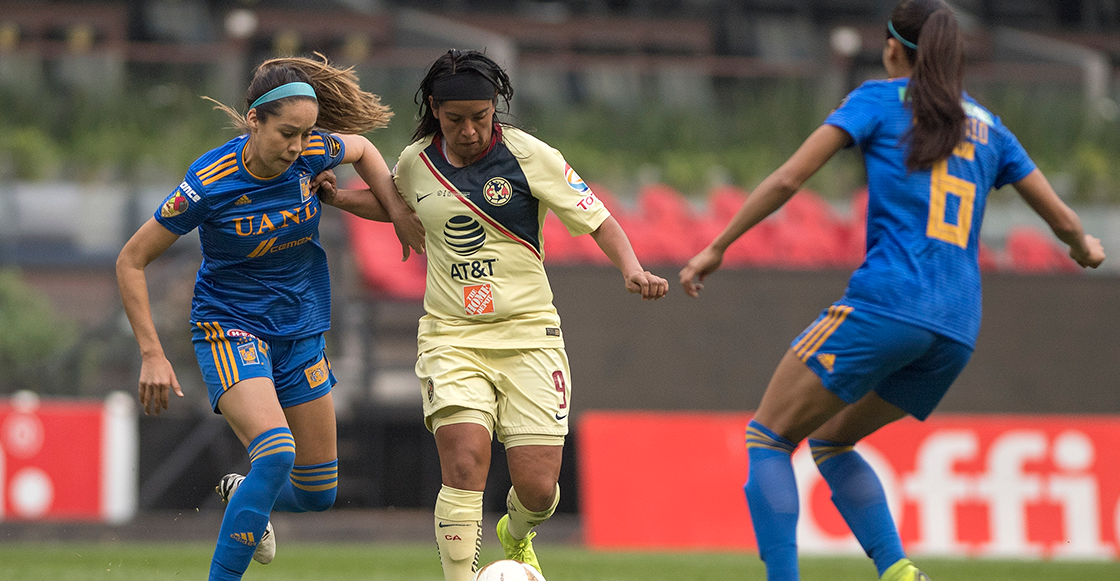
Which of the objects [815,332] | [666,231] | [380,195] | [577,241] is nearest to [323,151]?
[380,195]

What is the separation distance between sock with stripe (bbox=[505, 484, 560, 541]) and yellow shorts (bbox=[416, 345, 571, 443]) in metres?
0.31

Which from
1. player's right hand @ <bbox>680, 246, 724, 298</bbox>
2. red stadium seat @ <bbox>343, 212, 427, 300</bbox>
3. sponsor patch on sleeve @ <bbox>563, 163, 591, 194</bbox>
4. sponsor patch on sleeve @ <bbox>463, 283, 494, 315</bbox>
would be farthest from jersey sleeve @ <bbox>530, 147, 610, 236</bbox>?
red stadium seat @ <bbox>343, 212, 427, 300</bbox>

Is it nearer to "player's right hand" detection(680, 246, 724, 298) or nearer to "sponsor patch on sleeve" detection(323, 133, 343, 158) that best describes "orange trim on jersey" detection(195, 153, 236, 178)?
"sponsor patch on sleeve" detection(323, 133, 343, 158)

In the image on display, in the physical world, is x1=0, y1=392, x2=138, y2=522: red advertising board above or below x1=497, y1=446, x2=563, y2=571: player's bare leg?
below

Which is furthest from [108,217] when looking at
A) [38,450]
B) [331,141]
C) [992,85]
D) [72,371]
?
[992,85]

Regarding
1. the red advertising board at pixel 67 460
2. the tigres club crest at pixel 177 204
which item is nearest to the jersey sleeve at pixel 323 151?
the tigres club crest at pixel 177 204

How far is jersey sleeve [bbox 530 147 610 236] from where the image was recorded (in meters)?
4.95

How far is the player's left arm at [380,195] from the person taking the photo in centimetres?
514

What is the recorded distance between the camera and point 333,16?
18203 millimetres

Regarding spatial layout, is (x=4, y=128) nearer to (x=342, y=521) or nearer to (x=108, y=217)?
(x=108, y=217)

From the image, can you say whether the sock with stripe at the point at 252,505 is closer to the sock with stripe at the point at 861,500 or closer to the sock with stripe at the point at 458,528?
the sock with stripe at the point at 458,528

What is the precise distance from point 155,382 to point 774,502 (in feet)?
7.53

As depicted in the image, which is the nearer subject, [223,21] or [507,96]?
[507,96]

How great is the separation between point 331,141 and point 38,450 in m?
6.40
